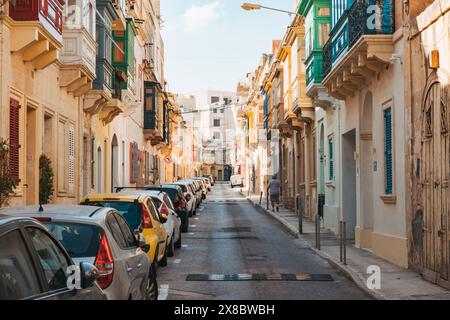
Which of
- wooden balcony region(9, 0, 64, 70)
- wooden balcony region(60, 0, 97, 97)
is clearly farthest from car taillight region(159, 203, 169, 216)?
wooden balcony region(60, 0, 97, 97)

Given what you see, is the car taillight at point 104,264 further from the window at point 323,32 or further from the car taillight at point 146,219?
the window at point 323,32

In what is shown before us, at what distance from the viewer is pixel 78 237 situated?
7.97 metres

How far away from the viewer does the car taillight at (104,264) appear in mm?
7383

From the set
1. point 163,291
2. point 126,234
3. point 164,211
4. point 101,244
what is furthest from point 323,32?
point 101,244

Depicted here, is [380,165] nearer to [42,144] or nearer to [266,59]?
[42,144]

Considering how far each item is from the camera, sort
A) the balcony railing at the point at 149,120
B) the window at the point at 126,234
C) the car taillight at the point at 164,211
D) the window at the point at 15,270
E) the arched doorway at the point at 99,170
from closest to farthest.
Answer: the window at the point at 15,270, the window at the point at 126,234, the car taillight at the point at 164,211, the arched doorway at the point at 99,170, the balcony railing at the point at 149,120

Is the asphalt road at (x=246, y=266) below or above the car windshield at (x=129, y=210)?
below

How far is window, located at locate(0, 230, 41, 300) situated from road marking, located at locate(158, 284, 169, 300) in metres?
6.36

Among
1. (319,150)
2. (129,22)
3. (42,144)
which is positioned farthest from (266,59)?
(42,144)

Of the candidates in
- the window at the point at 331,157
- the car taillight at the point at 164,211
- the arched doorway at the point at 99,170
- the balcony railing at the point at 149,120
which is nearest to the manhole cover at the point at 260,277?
the car taillight at the point at 164,211

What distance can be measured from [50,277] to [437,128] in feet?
28.9

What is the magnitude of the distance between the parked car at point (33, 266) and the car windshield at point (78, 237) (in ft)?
6.18

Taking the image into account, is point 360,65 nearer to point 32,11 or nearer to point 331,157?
point 32,11

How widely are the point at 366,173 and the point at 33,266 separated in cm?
1517
